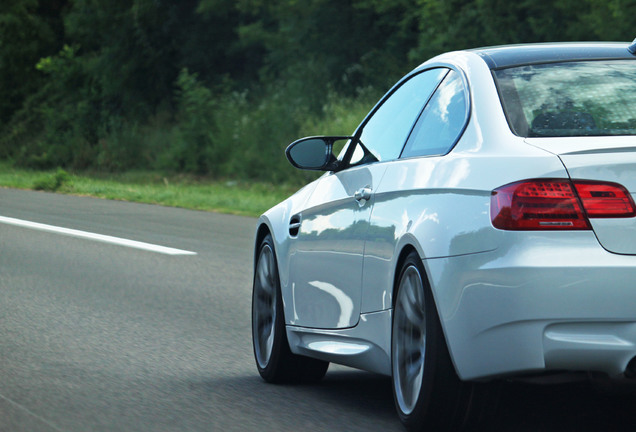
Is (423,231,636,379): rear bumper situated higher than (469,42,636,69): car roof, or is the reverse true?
(469,42,636,69): car roof

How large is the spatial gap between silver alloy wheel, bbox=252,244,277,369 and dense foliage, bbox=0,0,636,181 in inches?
792

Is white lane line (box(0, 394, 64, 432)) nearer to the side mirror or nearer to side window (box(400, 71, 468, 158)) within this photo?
the side mirror

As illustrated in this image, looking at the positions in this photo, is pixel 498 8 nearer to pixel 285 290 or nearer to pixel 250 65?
pixel 250 65

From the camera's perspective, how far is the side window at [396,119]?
585 cm

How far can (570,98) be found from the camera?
5148mm

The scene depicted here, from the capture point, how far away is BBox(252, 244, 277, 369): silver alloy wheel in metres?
6.96

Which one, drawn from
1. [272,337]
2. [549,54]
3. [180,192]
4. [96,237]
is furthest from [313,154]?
[180,192]

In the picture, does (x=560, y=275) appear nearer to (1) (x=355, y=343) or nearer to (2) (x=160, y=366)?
(1) (x=355, y=343)

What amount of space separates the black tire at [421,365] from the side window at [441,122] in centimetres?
51

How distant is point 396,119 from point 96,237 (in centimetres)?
955

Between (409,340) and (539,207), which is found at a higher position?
(539,207)

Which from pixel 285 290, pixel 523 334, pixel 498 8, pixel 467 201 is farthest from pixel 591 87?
pixel 498 8

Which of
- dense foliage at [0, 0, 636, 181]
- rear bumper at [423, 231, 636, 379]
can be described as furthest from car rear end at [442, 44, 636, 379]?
dense foliage at [0, 0, 636, 181]

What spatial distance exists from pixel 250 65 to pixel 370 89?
1078cm
